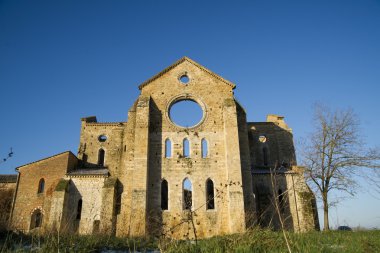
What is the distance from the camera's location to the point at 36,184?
73.3 ft

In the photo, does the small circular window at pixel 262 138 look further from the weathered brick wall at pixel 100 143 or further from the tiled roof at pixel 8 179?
the tiled roof at pixel 8 179

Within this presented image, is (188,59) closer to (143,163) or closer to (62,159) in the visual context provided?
(143,163)

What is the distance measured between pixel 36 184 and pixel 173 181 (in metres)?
11.5

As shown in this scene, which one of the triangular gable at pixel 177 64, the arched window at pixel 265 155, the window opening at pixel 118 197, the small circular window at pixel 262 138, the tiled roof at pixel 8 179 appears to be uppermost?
the triangular gable at pixel 177 64

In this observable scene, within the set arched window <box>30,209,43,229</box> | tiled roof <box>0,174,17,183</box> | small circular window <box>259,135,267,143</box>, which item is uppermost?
small circular window <box>259,135,267,143</box>

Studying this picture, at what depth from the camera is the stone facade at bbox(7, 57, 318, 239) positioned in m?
17.6

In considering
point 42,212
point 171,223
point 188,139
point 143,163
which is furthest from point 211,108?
point 42,212

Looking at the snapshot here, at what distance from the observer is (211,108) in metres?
20.5

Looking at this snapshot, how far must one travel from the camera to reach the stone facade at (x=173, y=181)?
17.6 m

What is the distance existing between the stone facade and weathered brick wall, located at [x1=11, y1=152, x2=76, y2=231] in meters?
0.08

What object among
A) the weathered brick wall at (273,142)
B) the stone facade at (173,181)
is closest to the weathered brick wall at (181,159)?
the stone facade at (173,181)

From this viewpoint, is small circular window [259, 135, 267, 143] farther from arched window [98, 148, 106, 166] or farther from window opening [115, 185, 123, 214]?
arched window [98, 148, 106, 166]

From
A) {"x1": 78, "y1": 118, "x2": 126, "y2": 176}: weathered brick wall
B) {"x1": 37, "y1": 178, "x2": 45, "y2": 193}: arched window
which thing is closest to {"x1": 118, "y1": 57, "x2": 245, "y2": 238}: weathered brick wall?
{"x1": 78, "y1": 118, "x2": 126, "y2": 176}: weathered brick wall

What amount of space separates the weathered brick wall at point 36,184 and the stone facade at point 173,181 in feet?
0.25
